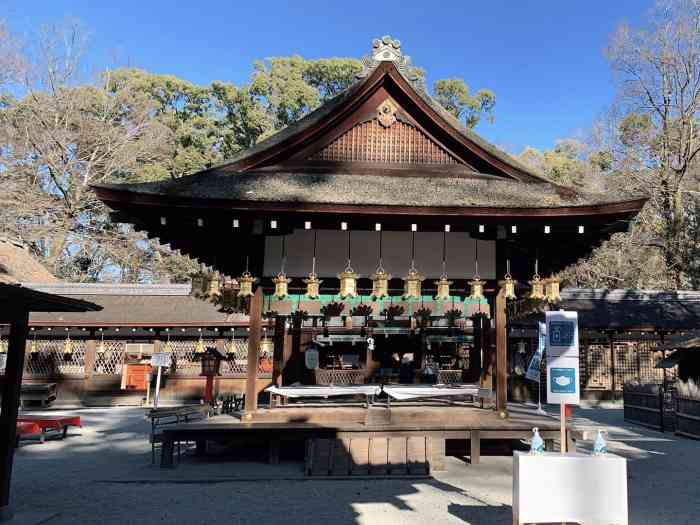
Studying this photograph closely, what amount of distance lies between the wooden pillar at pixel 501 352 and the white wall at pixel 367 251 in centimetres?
102

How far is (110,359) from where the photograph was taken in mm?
22641

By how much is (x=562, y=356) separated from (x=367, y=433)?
14.7ft

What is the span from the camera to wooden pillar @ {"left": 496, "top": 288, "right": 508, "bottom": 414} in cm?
1039

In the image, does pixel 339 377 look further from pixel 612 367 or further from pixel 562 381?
pixel 612 367

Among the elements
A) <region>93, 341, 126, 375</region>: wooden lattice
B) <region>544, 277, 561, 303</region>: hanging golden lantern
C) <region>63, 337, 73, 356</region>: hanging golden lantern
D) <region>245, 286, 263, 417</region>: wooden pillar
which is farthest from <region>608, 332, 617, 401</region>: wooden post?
<region>63, 337, 73, 356</region>: hanging golden lantern

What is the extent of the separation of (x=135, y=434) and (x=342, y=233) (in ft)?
28.4

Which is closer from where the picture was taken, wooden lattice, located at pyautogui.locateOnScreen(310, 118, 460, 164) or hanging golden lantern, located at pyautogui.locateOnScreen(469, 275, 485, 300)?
hanging golden lantern, located at pyautogui.locateOnScreen(469, 275, 485, 300)

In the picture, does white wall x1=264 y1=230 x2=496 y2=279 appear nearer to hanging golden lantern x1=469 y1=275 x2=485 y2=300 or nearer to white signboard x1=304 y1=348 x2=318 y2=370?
hanging golden lantern x1=469 y1=275 x2=485 y2=300

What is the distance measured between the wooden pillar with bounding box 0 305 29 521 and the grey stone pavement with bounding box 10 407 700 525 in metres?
0.44

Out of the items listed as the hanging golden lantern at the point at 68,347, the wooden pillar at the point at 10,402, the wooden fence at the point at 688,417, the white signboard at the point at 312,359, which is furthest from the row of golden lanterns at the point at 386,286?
the hanging golden lantern at the point at 68,347

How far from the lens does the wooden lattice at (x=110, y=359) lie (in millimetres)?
22547

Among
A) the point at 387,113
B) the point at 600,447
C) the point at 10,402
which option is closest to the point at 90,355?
the point at 10,402

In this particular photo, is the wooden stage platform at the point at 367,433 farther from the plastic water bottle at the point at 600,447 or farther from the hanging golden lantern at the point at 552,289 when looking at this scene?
the plastic water bottle at the point at 600,447

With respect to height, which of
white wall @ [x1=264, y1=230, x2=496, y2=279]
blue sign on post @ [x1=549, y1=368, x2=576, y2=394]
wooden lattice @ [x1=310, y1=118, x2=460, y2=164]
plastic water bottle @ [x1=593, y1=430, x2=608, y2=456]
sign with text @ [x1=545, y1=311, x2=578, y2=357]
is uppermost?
wooden lattice @ [x1=310, y1=118, x2=460, y2=164]
